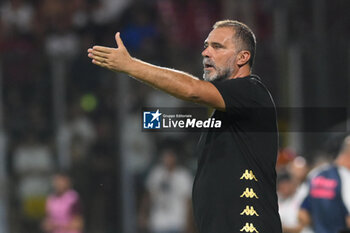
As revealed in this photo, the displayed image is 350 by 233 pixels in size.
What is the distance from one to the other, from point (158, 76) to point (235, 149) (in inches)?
24.3

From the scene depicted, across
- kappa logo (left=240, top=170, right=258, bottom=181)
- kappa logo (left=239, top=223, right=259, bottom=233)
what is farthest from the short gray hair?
kappa logo (left=239, top=223, right=259, bottom=233)

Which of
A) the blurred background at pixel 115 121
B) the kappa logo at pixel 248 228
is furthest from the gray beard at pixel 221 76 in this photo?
the blurred background at pixel 115 121

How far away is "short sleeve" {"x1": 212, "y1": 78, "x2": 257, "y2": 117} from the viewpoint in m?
4.50

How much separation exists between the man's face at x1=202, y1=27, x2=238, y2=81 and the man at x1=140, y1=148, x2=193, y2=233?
683 centimetres

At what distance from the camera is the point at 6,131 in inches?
456

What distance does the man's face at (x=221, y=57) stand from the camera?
4.77 m

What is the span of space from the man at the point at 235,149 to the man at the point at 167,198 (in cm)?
677

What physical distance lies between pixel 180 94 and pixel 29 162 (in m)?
7.75

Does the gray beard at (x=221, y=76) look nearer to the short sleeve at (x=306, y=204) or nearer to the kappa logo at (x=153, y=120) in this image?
the kappa logo at (x=153, y=120)

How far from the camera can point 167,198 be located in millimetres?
11641

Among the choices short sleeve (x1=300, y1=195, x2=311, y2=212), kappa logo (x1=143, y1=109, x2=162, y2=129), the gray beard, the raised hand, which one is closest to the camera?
the raised hand

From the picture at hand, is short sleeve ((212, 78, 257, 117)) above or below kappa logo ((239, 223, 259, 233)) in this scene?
above

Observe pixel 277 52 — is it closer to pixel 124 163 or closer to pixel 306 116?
pixel 306 116

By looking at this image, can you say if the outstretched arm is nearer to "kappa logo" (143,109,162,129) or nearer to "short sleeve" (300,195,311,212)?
"kappa logo" (143,109,162,129)
